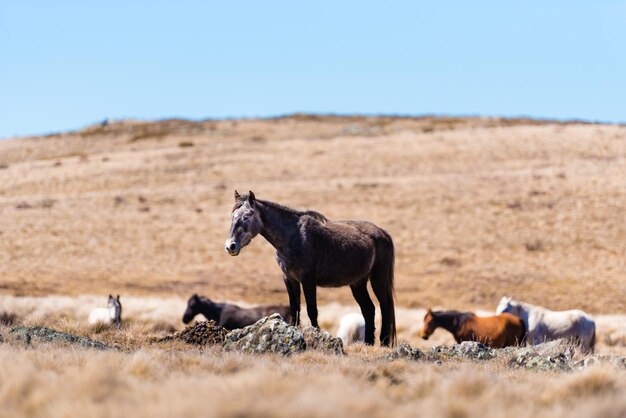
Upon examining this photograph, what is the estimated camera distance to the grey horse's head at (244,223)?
1472 centimetres

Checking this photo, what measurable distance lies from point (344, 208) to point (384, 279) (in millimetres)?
39497

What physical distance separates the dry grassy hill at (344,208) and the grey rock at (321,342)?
27338 mm

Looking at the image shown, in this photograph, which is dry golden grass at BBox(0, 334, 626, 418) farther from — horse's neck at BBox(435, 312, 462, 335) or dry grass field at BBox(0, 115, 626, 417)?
horse's neck at BBox(435, 312, 462, 335)

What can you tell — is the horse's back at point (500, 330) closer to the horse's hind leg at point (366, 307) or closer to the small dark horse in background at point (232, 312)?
the small dark horse in background at point (232, 312)

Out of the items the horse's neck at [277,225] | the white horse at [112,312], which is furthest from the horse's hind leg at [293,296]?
the white horse at [112,312]

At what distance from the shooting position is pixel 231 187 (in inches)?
2459

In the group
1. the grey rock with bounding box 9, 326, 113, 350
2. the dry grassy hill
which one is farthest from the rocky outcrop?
the dry grassy hill

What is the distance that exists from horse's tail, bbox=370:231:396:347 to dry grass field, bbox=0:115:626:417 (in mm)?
2484

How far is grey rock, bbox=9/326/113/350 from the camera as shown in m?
12.5

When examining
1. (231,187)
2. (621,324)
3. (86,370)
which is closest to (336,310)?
(621,324)

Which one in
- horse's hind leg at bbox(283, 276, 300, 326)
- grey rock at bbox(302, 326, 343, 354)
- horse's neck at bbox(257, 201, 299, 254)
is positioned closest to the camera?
grey rock at bbox(302, 326, 343, 354)

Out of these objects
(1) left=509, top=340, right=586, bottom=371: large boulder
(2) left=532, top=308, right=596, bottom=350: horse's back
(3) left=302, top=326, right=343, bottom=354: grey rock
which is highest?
(3) left=302, top=326, right=343, bottom=354: grey rock

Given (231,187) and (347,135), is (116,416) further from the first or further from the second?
(347,135)

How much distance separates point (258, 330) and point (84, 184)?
52795mm
